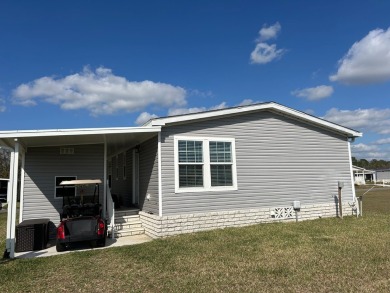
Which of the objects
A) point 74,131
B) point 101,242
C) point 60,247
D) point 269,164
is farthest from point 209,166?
point 60,247

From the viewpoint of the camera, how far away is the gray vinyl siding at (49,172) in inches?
431

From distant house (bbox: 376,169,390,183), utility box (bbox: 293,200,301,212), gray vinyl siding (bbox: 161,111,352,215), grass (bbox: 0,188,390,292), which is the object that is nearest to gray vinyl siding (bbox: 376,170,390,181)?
distant house (bbox: 376,169,390,183)

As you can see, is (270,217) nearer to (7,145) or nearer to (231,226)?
(231,226)

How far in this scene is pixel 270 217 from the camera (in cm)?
1148

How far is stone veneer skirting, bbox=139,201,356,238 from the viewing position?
983 cm

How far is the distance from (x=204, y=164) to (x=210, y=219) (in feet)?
5.52

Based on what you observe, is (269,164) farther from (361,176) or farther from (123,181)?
(361,176)

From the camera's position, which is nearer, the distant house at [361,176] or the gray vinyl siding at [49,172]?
the gray vinyl siding at [49,172]

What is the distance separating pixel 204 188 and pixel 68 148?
4771 mm

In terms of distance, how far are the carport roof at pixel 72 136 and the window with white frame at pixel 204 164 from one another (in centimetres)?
113

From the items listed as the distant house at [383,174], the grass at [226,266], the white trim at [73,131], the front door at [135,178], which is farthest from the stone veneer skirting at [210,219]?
the distant house at [383,174]

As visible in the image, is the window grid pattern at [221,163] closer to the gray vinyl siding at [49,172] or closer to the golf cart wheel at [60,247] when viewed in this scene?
the gray vinyl siding at [49,172]

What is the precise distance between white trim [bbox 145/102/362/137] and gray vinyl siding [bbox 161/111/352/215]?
0.26 metres

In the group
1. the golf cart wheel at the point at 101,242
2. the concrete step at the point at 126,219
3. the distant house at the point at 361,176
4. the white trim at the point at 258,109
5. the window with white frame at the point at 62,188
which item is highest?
the white trim at the point at 258,109
